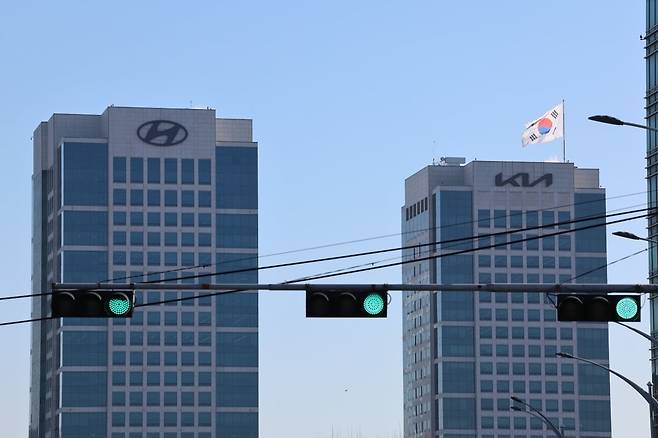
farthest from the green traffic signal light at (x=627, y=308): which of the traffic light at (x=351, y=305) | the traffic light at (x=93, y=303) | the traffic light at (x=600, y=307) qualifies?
the traffic light at (x=93, y=303)

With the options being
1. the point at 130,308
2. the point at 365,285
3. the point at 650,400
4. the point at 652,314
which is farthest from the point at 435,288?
the point at 652,314

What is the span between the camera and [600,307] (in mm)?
38969

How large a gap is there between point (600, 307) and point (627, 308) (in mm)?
591

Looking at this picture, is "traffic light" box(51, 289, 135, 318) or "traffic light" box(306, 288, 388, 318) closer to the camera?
"traffic light" box(51, 289, 135, 318)

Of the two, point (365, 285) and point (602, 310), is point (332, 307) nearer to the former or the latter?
point (365, 285)

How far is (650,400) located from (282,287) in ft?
84.4

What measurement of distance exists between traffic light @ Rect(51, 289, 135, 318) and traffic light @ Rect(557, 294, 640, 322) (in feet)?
31.0

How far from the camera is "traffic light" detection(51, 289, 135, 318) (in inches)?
1524

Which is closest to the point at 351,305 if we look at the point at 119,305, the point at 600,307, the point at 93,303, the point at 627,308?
the point at 119,305

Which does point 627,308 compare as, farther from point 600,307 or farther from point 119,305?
point 119,305

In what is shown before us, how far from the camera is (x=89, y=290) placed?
1538 inches

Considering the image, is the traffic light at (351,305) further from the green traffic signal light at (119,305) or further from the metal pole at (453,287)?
the green traffic signal light at (119,305)

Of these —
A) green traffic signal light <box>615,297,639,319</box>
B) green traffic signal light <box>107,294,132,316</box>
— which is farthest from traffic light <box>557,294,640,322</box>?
green traffic signal light <box>107,294,132,316</box>

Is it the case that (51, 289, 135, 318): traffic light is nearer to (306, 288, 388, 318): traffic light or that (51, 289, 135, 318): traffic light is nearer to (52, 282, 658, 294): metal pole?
(52, 282, 658, 294): metal pole
